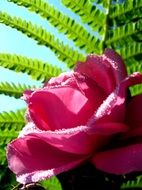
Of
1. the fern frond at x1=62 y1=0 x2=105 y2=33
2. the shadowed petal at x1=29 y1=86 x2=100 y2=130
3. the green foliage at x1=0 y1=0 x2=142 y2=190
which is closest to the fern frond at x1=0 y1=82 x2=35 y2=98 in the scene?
the green foliage at x1=0 y1=0 x2=142 y2=190

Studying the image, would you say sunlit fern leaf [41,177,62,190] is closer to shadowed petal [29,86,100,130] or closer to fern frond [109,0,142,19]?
shadowed petal [29,86,100,130]

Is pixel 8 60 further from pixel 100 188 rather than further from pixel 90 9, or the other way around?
pixel 100 188

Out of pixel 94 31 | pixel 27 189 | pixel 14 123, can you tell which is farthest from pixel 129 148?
pixel 94 31

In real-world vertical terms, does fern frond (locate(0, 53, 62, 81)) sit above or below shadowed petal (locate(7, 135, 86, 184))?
below

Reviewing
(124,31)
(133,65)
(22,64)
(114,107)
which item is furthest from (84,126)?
(22,64)

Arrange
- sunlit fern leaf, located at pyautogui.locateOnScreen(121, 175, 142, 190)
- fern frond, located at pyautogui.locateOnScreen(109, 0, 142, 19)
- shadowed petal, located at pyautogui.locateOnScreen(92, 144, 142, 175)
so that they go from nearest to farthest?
shadowed petal, located at pyautogui.locateOnScreen(92, 144, 142, 175) → sunlit fern leaf, located at pyautogui.locateOnScreen(121, 175, 142, 190) → fern frond, located at pyautogui.locateOnScreen(109, 0, 142, 19)

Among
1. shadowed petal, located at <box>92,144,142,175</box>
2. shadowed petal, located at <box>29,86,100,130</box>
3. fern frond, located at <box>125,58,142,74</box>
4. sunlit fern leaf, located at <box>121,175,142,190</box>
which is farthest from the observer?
fern frond, located at <box>125,58,142,74</box>

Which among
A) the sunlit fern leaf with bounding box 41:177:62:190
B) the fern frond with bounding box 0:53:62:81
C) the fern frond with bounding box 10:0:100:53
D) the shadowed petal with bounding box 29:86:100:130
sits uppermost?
the shadowed petal with bounding box 29:86:100:130
